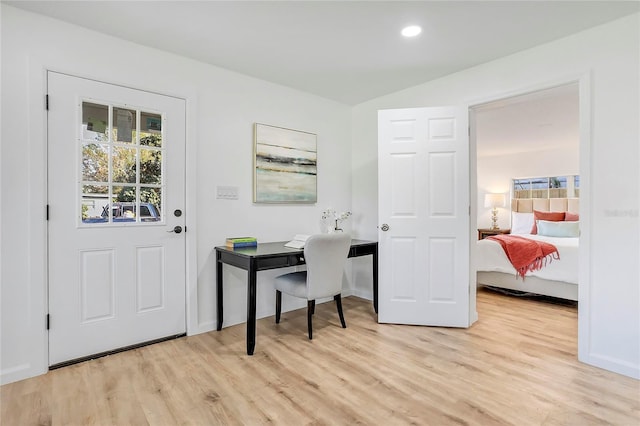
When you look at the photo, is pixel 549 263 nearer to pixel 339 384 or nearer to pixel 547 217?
pixel 547 217

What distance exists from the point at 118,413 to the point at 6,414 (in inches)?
23.2

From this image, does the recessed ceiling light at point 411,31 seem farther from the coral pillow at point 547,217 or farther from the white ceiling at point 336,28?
the coral pillow at point 547,217

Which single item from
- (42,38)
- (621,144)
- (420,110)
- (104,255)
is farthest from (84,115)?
(621,144)

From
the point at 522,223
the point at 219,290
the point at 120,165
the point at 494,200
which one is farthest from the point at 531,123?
the point at 120,165

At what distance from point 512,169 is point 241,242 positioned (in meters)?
6.46

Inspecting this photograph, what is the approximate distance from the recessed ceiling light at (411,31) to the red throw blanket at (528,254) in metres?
2.93

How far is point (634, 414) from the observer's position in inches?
68.5

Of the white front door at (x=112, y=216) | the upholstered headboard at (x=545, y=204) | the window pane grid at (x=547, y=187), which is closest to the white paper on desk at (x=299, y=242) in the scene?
the white front door at (x=112, y=216)

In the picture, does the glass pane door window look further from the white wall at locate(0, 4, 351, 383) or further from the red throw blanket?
the red throw blanket

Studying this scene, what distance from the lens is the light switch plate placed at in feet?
9.84

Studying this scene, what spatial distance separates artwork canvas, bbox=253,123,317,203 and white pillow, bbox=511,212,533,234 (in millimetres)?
4671

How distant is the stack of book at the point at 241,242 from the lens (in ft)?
9.33

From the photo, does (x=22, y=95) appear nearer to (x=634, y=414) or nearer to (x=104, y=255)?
(x=104, y=255)

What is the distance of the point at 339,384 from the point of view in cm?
204
